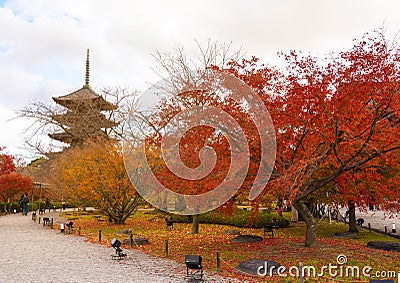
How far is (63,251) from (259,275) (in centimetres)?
752

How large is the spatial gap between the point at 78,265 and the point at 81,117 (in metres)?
22.7

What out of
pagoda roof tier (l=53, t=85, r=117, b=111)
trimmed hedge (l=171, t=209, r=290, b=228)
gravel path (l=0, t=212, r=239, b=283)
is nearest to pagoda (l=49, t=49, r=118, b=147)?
pagoda roof tier (l=53, t=85, r=117, b=111)

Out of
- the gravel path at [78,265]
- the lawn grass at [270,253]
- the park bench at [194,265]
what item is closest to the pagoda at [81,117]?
the gravel path at [78,265]

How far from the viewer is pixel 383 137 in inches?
367

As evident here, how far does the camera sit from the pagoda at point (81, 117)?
3019 cm

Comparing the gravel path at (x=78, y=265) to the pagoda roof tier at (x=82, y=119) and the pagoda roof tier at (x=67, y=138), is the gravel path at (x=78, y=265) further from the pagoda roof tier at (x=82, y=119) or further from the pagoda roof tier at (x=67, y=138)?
the pagoda roof tier at (x=67, y=138)

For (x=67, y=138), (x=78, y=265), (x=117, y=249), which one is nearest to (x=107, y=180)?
(x=117, y=249)

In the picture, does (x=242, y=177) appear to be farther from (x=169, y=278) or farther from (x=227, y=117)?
(x=169, y=278)

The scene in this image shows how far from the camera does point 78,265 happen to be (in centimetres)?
1033

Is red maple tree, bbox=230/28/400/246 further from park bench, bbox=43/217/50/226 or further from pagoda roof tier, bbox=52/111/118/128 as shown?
pagoda roof tier, bbox=52/111/118/128

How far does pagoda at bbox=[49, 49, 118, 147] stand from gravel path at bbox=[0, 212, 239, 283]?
14.8 meters

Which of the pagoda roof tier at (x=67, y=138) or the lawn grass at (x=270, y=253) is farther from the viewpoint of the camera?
the pagoda roof tier at (x=67, y=138)

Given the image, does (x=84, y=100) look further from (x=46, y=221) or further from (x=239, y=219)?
(x=239, y=219)

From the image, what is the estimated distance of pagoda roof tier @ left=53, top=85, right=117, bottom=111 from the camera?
3456 centimetres
